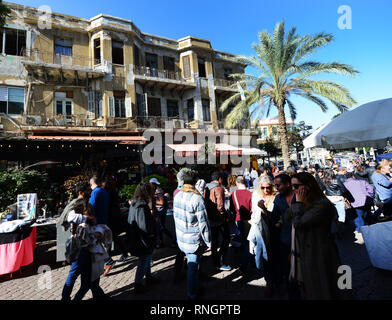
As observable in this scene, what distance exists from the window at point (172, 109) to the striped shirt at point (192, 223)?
1560 cm

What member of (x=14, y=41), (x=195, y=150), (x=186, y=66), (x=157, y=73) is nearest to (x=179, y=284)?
(x=195, y=150)

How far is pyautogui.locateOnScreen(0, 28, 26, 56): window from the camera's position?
13.3 m

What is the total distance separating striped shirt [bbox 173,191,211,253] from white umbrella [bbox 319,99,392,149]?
3.29 meters

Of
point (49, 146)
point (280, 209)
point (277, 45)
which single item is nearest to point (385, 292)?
point (280, 209)

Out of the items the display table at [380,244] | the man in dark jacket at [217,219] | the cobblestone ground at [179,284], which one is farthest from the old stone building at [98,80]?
the display table at [380,244]

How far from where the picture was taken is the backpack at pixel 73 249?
274 cm

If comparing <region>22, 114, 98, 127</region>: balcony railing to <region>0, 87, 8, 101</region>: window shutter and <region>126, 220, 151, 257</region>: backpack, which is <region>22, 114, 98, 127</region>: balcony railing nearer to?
<region>0, 87, 8, 101</region>: window shutter

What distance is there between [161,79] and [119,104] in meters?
3.88

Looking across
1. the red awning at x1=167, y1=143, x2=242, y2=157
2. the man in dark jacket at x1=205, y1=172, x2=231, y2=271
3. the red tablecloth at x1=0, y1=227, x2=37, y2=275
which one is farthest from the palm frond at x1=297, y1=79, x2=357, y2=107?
the red tablecloth at x1=0, y1=227, x2=37, y2=275

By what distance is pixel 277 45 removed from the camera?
12219 millimetres

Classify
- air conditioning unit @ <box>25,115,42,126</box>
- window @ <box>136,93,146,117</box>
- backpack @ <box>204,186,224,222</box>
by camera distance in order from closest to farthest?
backpack @ <box>204,186,224,222</box>, air conditioning unit @ <box>25,115,42,126</box>, window @ <box>136,93,146,117</box>

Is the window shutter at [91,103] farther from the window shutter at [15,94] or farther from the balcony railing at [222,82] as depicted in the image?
the balcony railing at [222,82]

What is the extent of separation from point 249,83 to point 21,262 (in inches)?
545

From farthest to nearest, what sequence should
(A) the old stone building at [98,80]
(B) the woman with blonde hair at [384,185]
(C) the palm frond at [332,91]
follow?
(A) the old stone building at [98,80] → (C) the palm frond at [332,91] → (B) the woman with blonde hair at [384,185]
